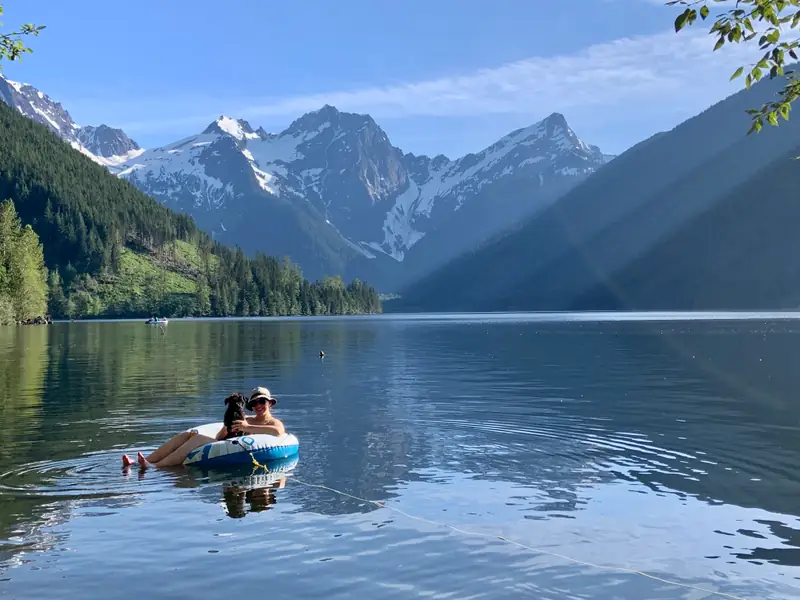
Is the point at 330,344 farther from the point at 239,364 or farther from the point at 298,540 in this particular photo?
the point at 298,540

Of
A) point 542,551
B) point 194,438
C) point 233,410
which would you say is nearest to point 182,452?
point 194,438

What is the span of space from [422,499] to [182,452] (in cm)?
982

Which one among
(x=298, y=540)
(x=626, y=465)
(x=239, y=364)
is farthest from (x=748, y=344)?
(x=298, y=540)

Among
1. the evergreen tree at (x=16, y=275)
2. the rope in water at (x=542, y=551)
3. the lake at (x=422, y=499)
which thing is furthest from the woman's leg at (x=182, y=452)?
the evergreen tree at (x=16, y=275)

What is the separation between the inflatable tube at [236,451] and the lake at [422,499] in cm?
67

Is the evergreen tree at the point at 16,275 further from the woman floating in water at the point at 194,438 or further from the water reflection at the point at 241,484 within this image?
the water reflection at the point at 241,484

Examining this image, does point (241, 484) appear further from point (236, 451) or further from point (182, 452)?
point (182, 452)

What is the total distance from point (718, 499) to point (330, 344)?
100154 mm

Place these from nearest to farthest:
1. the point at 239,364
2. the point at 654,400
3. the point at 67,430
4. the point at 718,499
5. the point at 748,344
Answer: the point at 718,499 → the point at 67,430 → the point at 654,400 → the point at 239,364 → the point at 748,344

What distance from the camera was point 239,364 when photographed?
266 feet

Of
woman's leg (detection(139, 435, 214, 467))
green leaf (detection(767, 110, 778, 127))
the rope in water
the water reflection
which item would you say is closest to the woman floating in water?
woman's leg (detection(139, 435, 214, 467))

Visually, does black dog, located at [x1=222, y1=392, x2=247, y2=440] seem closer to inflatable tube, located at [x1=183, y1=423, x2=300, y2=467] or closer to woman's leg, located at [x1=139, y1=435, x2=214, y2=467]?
inflatable tube, located at [x1=183, y1=423, x2=300, y2=467]

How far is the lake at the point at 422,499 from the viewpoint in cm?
1677

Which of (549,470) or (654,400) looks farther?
(654,400)
